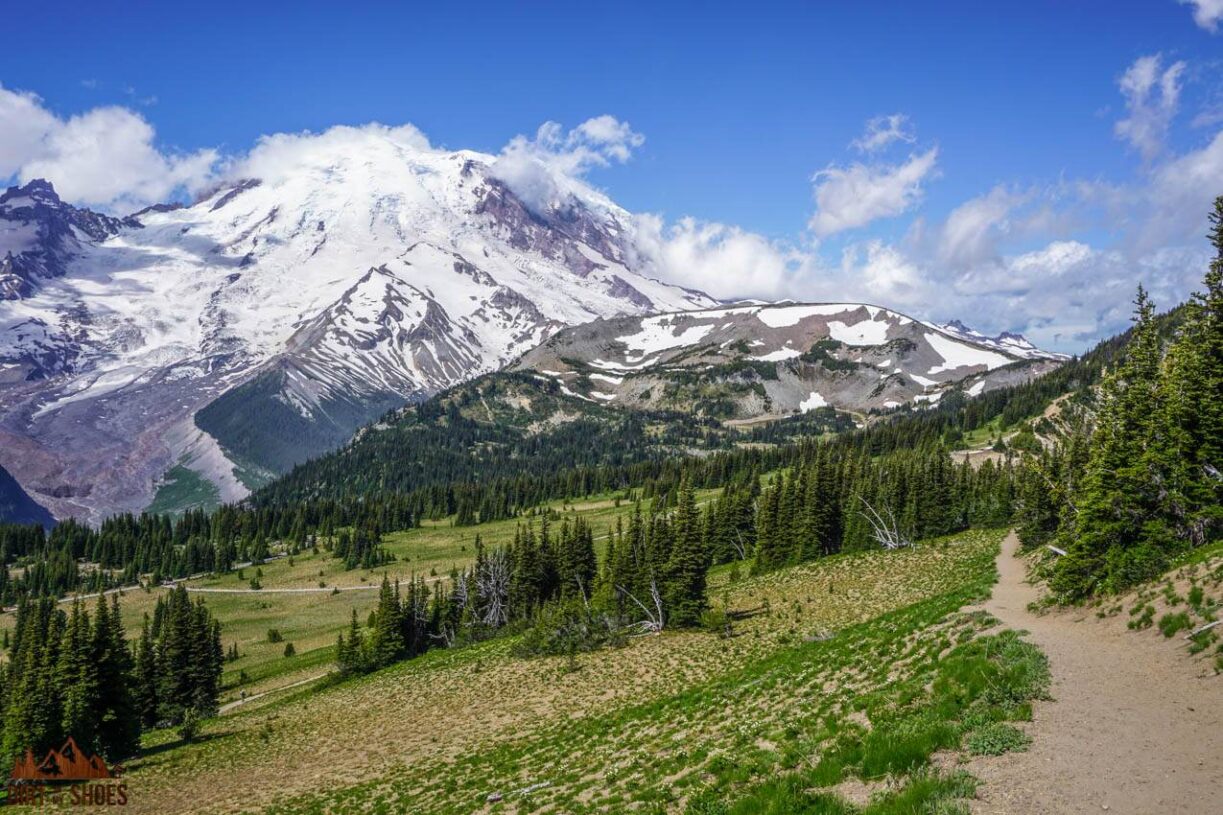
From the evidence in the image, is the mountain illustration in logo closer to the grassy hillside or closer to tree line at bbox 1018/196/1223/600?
the grassy hillside

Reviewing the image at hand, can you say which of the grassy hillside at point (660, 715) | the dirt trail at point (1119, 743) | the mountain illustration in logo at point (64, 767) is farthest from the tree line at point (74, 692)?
the dirt trail at point (1119, 743)

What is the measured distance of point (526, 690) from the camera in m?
47.7

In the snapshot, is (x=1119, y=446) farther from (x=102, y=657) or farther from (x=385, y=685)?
(x=102, y=657)

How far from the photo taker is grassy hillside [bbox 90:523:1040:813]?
19.3 m

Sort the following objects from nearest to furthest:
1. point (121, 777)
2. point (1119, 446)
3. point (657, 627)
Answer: point (1119, 446) < point (121, 777) < point (657, 627)

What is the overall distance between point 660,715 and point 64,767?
39760 mm

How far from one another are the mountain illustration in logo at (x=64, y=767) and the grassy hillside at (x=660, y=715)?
2.04m

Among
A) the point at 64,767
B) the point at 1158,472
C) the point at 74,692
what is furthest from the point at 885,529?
the point at 64,767

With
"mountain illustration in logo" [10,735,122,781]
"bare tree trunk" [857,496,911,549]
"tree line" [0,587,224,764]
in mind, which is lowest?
"mountain illustration in logo" [10,735,122,781]

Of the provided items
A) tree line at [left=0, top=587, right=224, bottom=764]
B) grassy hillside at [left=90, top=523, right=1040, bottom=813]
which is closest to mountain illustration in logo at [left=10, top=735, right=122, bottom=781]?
tree line at [left=0, top=587, right=224, bottom=764]

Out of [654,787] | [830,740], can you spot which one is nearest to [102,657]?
[654,787]

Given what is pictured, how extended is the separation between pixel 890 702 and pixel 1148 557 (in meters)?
13.9

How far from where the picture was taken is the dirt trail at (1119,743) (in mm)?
12797

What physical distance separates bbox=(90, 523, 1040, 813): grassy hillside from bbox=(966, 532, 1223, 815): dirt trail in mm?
1049
